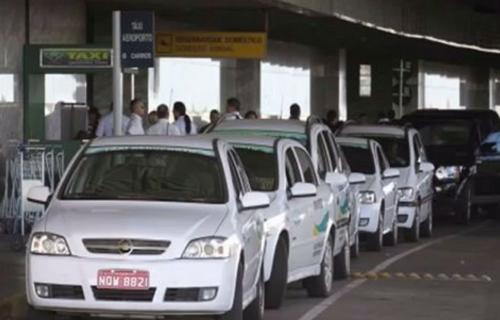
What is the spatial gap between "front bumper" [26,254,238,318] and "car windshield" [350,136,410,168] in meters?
11.2

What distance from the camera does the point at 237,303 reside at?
32.3 ft

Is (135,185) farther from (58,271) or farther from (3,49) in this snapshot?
(3,49)

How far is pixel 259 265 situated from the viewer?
10.8 metres

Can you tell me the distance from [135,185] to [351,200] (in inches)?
206

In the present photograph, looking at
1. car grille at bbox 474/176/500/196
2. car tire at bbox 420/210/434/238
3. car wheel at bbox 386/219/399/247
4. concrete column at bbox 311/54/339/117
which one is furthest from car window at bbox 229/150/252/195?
concrete column at bbox 311/54/339/117

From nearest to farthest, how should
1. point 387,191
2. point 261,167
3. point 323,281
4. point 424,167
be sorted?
point 261,167
point 323,281
point 387,191
point 424,167

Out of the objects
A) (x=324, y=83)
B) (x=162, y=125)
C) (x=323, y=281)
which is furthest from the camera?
(x=324, y=83)

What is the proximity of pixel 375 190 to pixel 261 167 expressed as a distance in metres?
5.54

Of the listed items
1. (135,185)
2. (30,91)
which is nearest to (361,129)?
(30,91)

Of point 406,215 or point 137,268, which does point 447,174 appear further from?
point 137,268

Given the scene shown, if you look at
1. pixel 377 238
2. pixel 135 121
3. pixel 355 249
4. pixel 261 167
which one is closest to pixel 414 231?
pixel 377 238

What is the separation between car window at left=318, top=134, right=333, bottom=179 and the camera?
14791mm

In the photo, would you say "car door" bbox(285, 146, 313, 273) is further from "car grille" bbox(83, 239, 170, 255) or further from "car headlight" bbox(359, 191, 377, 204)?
"car headlight" bbox(359, 191, 377, 204)

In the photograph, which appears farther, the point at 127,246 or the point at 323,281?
the point at 323,281
